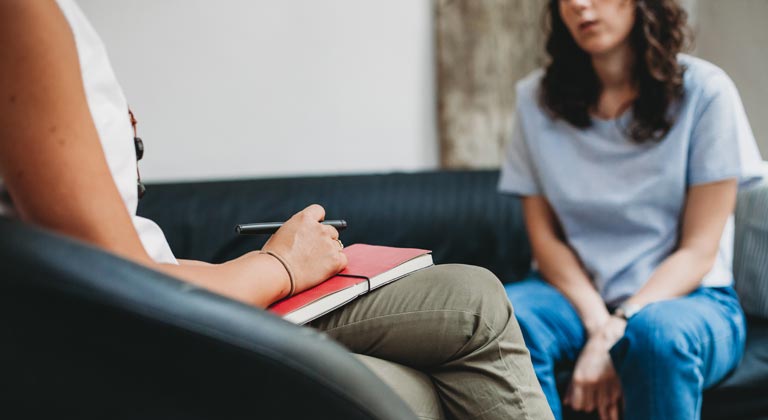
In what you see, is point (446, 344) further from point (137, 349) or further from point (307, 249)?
point (137, 349)

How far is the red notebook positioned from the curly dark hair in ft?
2.38

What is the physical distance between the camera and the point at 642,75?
1.46 meters

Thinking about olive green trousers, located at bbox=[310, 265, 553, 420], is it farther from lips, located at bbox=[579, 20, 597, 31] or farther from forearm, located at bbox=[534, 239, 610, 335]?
lips, located at bbox=[579, 20, 597, 31]

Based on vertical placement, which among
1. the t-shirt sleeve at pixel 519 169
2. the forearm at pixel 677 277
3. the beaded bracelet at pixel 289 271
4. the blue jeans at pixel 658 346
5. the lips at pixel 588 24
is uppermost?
the lips at pixel 588 24

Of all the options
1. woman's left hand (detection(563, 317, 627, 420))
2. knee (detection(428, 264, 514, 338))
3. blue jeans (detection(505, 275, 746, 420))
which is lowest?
woman's left hand (detection(563, 317, 627, 420))

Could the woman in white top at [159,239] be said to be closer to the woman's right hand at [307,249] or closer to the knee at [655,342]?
the woman's right hand at [307,249]

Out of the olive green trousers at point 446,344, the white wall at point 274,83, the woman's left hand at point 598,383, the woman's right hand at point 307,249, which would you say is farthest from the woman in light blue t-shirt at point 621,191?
the white wall at point 274,83

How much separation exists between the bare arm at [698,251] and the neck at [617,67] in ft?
0.96

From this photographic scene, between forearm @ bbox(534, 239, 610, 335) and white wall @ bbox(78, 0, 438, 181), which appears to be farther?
white wall @ bbox(78, 0, 438, 181)

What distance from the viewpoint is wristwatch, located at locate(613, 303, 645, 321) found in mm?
1327

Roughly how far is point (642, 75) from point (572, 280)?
1.52 ft

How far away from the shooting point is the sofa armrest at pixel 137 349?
0.54m

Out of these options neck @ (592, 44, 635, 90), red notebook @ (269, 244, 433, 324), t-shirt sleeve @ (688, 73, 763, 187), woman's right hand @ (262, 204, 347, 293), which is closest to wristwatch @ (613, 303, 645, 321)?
t-shirt sleeve @ (688, 73, 763, 187)

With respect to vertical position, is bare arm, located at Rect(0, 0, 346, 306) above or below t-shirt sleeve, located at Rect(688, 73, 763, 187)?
above
